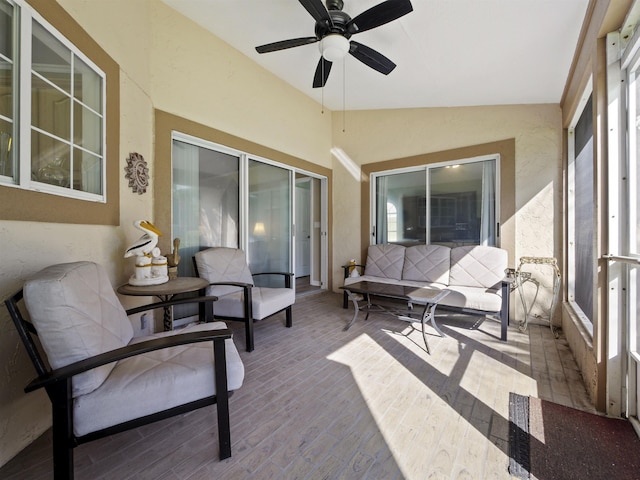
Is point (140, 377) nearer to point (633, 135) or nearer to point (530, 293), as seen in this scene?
point (633, 135)

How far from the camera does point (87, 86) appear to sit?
6.28ft

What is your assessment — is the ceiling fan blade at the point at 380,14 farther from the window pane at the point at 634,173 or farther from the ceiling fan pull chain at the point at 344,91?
the window pane at the point at 634,173

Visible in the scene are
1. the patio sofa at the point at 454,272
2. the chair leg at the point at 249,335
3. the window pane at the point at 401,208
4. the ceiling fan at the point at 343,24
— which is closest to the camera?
the ceiling fan at the point at 343,24

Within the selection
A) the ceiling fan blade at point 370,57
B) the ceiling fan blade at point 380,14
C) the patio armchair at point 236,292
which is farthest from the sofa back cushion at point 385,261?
the ceiling fan blade at point 380,14

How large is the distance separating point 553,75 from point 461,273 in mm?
2346

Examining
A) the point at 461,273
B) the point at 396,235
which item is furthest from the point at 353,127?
the point at 461,273

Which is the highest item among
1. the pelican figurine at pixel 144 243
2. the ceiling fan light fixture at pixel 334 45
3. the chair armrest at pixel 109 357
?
the ceiling fan light fixture at pixel 334 45

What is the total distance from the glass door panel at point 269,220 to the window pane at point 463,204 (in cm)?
234

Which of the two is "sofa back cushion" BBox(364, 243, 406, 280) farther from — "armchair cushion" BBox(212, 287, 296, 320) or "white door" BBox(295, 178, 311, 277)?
"armchair cushion" BBox(212, 287, 296, 320)

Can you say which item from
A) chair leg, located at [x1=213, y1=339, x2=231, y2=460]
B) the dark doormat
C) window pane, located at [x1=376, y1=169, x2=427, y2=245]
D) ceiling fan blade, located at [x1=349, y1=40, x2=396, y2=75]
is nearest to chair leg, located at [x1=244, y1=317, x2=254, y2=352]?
chair leg, located at [x1=213, y1=339, x2=231, y2=460]

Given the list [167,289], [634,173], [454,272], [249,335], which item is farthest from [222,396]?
[454,272]

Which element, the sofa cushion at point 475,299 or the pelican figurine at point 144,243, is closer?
the pelican figurine at point 144,243

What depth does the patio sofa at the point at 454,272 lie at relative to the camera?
2.95m

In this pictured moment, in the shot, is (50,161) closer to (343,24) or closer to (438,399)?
(343,24)
